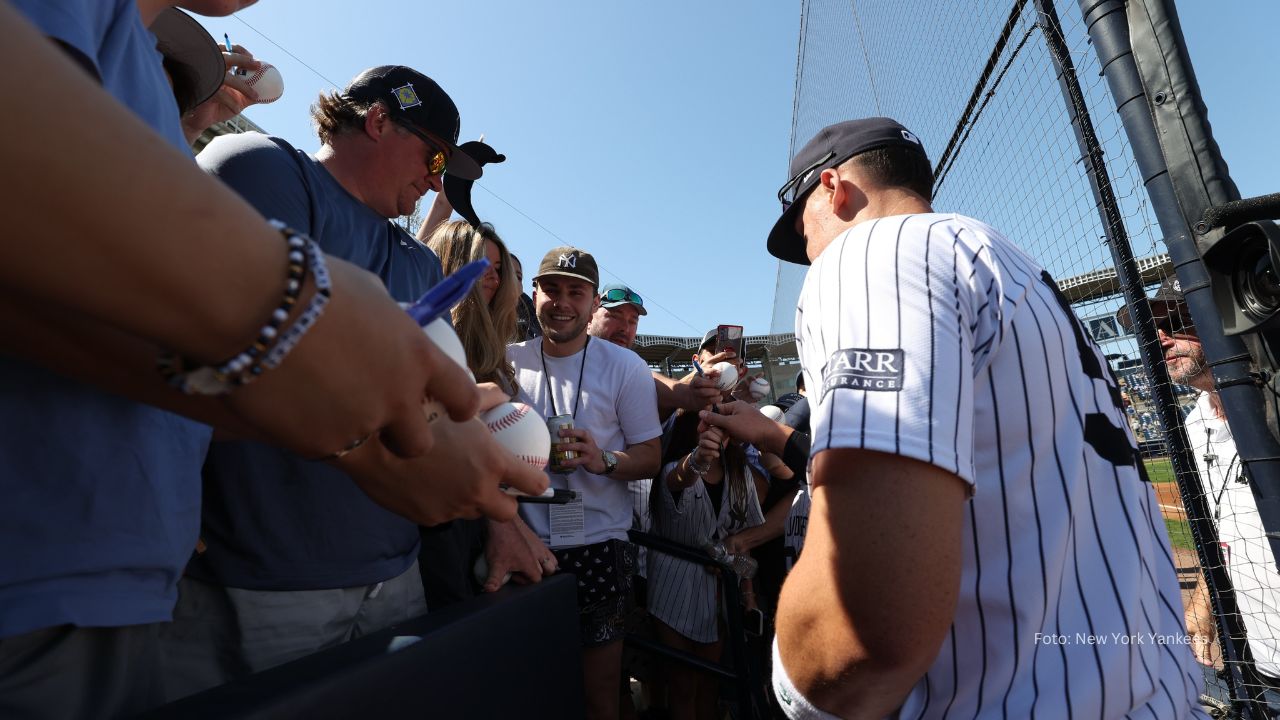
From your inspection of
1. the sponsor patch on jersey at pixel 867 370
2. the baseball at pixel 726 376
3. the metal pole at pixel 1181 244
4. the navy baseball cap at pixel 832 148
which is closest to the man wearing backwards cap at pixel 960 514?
the sponsor patch on jersey at pixel 867 370

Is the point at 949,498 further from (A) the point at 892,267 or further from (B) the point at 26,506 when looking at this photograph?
(B) the point at 26,506

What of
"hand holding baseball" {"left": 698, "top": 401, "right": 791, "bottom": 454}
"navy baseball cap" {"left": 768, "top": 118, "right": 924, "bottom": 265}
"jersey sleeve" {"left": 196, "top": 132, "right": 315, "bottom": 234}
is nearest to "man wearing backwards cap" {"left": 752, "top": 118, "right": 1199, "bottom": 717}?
"navy baseball cap" {"left": 768, "top": 118, "right": 924, "bottom": 265}

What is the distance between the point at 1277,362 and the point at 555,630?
2.14 m

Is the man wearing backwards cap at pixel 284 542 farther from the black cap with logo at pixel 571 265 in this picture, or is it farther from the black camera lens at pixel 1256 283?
the black camera lens at pixel 1256 283

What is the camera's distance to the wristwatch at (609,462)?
8.88 ft

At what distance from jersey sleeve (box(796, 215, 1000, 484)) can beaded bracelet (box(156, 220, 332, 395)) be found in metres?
0.71

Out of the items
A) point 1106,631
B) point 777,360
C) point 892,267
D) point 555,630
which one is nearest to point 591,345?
point 555,630

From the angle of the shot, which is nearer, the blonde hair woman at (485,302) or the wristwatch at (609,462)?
the blonde hair woman at (485,302)

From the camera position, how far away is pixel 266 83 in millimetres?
2766

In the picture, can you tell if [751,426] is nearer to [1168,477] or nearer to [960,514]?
[960,514]

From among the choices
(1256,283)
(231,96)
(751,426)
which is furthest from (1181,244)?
(231,96)

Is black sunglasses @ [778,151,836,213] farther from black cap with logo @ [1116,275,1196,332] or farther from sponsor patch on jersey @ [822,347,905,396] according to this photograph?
black cap with logo @ [1116,275,1196,332]

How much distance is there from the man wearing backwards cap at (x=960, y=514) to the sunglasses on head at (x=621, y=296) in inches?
125

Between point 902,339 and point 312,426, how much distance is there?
31.9 inches
